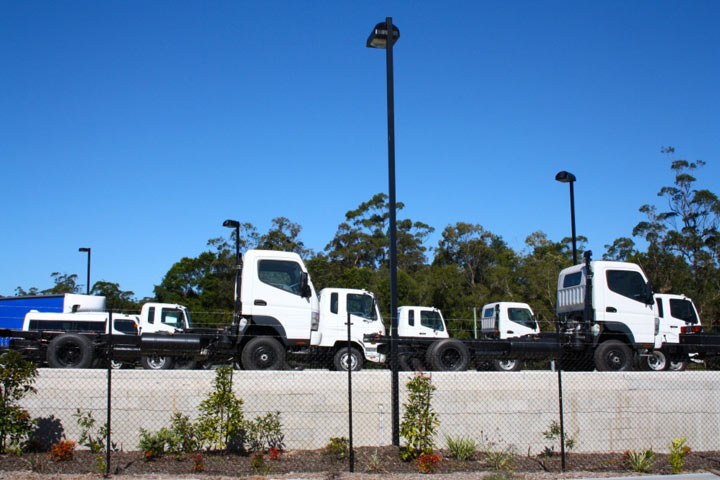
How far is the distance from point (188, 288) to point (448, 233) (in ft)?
60.4

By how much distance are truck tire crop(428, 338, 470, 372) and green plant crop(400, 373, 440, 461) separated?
15.6 ft

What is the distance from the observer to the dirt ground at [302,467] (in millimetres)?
8688

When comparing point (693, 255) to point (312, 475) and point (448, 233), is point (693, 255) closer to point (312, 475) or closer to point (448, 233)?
point (448, 233)

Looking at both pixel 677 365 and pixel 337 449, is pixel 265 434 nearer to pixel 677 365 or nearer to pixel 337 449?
pixel 337 449

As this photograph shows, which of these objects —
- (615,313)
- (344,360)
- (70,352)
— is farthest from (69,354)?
(615,313)

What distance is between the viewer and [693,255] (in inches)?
Answer: 1433

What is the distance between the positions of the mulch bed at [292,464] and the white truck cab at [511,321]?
10.6m

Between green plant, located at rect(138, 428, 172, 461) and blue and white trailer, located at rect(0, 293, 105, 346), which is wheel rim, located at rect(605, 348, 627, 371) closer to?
green plant, located at rect(138, 428, 172, 461)

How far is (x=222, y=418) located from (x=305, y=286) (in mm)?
4895

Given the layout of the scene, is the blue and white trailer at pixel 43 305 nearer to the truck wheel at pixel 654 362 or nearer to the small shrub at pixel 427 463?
the small shrub at pixel 427 463

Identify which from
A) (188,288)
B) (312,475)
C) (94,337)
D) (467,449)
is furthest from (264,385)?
(188,288)

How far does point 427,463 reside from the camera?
29.9 feet

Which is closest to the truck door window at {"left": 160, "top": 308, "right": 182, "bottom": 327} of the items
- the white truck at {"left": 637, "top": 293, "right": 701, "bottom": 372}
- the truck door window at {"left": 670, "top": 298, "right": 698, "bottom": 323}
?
the white truck at {"left": 637, "top": 293, "right": 701, "bottom": 372}

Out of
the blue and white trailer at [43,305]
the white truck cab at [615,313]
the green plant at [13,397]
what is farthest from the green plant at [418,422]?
the blue and white trailer at [43,305]
